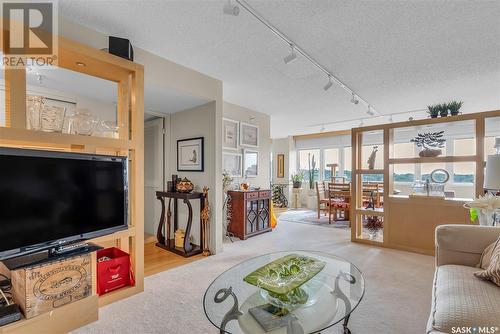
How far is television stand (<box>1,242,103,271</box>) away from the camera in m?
1.60

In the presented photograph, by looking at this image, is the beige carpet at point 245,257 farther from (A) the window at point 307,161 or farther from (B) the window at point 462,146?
(A) the window at point 307,161

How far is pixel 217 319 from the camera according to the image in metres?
1.29

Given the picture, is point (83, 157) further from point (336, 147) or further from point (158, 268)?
point (336, 147)

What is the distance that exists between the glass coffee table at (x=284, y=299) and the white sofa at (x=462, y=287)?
1.35 ft

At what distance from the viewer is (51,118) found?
1.83 metres

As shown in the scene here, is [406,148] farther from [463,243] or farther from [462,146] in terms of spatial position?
[463,243]

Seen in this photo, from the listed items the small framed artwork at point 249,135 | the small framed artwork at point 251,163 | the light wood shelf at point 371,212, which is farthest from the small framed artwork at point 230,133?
the light wood shelf at point 371,212

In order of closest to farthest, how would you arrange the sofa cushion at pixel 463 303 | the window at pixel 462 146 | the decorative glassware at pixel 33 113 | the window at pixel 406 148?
1. the sofa cushion at pixel 463 303
2. the decorative glassware at pixel 33 113
3. the window at pixel 462 146
4. the window at pixel 406 148

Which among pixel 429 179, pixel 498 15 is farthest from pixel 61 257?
pixel 429 179

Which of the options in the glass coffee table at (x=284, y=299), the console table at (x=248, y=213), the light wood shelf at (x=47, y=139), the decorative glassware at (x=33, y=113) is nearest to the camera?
the glass coffee table at (x=284, y=299)

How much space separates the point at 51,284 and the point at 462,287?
265 cm

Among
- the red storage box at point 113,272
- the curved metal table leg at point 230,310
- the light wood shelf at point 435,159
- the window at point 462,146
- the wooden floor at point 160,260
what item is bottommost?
the wooden floor at point 160,260

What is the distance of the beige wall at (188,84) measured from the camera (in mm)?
2180

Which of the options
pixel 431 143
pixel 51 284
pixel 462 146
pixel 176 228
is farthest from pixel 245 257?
pixel 462 146
